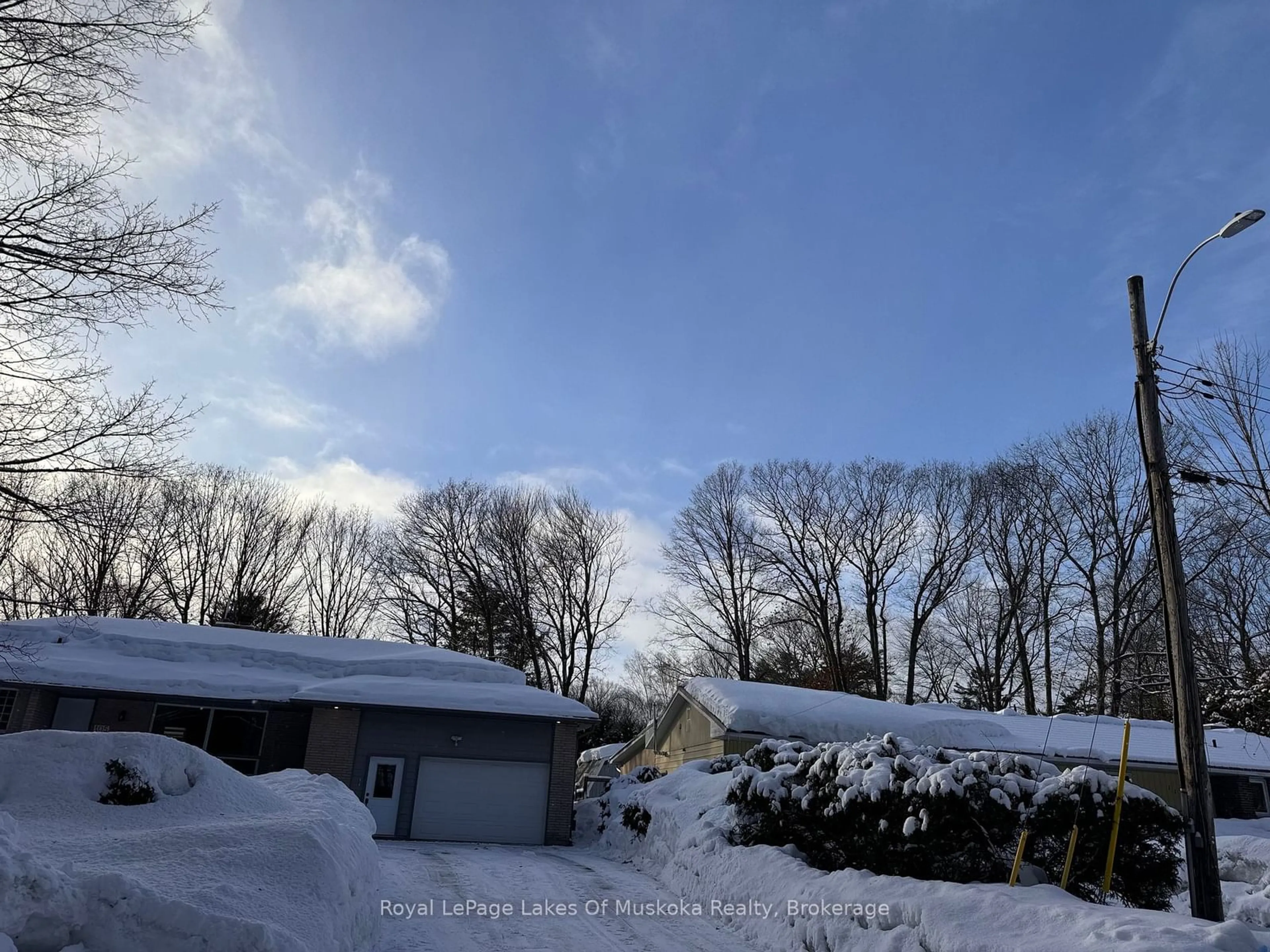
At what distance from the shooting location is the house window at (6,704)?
18.9 meters

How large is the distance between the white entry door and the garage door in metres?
0.44

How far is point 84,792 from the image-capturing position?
699 cm

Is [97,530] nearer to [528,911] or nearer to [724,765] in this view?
[528,911]

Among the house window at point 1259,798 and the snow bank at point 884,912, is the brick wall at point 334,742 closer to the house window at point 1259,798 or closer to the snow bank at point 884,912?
the snow bank at point 884,912

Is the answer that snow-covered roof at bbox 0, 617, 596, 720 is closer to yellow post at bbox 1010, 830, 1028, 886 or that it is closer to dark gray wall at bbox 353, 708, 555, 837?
dark gray wall at bbox 353, 708, 555, 837

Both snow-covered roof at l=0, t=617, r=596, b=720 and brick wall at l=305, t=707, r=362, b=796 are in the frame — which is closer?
brick wall at l=305, t=707, r=362, b=796

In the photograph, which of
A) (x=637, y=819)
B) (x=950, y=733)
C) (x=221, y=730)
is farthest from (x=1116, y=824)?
(x=221, y=730)

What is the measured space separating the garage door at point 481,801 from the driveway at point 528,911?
3700 mm

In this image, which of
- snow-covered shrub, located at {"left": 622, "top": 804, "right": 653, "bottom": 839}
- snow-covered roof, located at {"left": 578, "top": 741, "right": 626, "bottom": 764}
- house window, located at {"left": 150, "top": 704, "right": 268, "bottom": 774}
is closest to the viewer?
snow-covered shrub, located at {"left": 622, "top": 804, "right": 653, "bottom": 839}

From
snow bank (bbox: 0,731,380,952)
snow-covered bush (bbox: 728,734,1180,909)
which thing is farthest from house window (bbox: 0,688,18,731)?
snow-covered bush (bbox: 728,734,1180,909)

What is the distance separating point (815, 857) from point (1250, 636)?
81.2ft

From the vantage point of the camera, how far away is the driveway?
852 centimetres

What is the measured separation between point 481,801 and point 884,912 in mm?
13177

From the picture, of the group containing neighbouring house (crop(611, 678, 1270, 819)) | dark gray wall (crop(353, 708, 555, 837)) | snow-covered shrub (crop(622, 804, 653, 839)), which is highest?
neighbouring house (crop(611, 678, 1270, 819))
